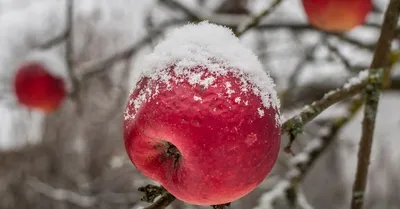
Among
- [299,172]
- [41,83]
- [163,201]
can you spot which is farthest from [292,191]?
[41,83]

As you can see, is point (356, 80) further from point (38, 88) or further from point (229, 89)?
point (38, 88)

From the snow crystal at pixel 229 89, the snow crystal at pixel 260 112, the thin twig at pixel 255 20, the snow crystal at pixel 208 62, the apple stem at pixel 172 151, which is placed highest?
the thin twig at pixel 255 20

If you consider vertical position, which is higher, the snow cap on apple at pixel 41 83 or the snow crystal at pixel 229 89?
the snow cap on apple at pixel 41 83

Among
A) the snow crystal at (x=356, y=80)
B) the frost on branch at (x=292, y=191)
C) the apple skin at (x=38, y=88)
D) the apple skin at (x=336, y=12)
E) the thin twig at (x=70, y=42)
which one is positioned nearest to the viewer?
the snow crystal at (x=356, y=80)

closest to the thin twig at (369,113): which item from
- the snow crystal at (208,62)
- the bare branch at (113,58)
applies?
the snow crystal at (208,62)

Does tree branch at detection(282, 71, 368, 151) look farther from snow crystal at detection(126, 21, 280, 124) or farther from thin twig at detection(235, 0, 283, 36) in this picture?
thin twig at detection(235, 0, 283, 36)

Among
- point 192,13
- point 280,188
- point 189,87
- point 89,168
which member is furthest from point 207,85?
point 89,168

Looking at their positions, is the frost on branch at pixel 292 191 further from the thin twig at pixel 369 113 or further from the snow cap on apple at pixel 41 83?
the snow cap on apple at pixel 41 83
